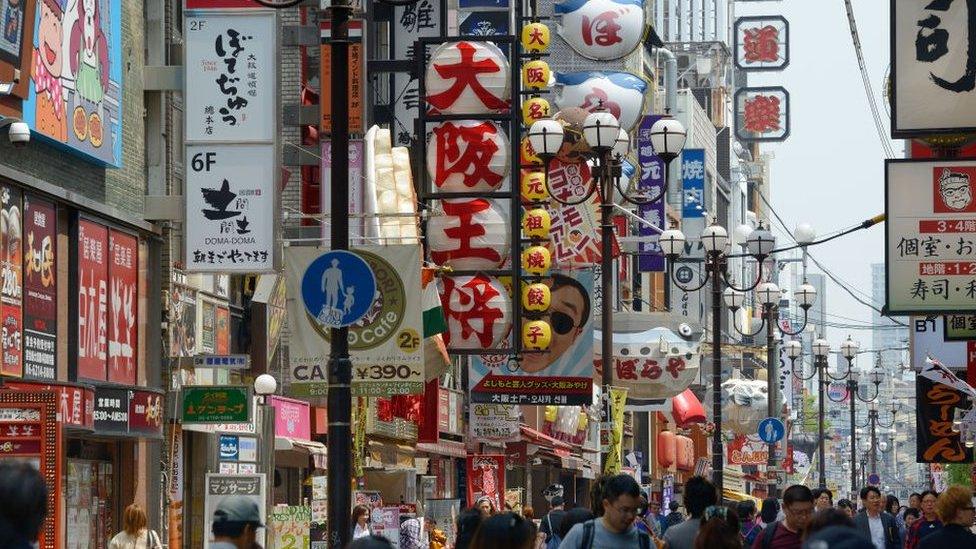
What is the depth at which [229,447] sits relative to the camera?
3105 centimetres

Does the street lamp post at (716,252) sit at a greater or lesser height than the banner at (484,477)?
greater

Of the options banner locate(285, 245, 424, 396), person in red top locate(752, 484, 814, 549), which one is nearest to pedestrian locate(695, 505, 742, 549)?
person in red top locate(752, 484, 814, 549)

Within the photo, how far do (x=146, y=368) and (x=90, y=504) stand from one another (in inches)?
118

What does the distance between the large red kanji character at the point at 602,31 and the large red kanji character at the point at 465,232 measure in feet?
51.4

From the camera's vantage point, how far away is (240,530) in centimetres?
927

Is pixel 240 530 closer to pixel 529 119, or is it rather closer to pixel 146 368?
pixel 146 368

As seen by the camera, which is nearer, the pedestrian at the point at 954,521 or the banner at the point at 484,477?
the pedestrian at the point at 954,521

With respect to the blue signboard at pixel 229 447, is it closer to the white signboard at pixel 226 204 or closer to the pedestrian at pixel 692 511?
the white signboard at pixel 226 204

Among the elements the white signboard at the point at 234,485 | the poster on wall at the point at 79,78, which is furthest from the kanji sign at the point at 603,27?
the white signboard at the point at 234,485

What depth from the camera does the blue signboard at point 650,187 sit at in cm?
6819

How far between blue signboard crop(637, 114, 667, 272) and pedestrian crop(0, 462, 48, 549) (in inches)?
2315

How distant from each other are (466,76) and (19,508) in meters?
26.8

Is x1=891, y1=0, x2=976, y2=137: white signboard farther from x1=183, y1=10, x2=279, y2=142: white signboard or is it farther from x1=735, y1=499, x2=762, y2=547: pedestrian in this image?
x1=183, y1=10, x2=279, y2=142: white signboard

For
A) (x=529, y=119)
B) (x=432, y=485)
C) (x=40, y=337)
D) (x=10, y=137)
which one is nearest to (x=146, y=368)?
(x=40, y=337)
